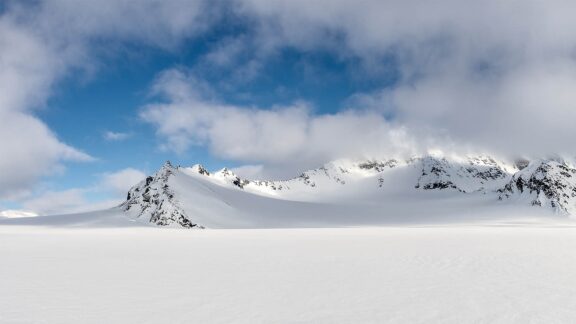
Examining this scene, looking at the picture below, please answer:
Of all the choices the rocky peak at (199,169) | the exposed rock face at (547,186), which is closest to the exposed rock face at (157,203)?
the rocky peak at (199,169)

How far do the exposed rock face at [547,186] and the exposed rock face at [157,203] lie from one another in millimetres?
93178

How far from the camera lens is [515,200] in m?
126

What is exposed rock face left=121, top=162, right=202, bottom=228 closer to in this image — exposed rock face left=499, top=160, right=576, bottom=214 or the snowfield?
the snowfield

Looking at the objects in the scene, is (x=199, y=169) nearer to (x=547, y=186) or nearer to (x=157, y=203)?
(x=157, y=203)

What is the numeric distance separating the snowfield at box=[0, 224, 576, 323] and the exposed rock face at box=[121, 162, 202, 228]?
213 ft

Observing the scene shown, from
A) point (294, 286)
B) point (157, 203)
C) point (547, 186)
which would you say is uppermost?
point (547, 186)

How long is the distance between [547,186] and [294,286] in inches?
5041

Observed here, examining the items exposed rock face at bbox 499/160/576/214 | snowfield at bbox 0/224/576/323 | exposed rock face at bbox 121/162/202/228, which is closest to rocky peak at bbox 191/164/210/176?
exposed rock face at bbox 121/162/202/228

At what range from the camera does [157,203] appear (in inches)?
3487

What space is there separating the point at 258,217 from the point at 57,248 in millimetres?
84825

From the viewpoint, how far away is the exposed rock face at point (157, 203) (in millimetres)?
82375

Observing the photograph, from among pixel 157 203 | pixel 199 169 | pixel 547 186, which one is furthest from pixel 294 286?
pixel 199 169

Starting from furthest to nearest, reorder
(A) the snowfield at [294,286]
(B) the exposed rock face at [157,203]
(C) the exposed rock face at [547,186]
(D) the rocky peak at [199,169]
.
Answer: (D) the rocky peak at [199,169] → (C) the exposed rock face at [547,186] → (B) the exposed rock face at [157,203] → (A) the snowfield at [294,286]

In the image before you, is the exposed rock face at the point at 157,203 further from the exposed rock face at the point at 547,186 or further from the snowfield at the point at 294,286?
the exposed rock face at the point at 547,186
